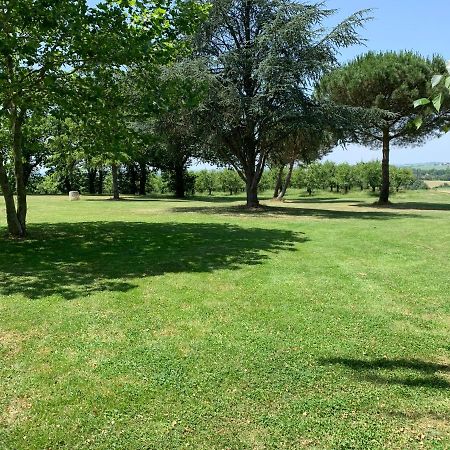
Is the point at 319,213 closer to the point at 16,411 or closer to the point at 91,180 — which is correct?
the point at 16,411

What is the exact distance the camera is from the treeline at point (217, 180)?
162 ft

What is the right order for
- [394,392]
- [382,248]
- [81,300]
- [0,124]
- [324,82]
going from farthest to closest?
[324,82]
[0,124]
[382,248]
[81,300]
[394,392]

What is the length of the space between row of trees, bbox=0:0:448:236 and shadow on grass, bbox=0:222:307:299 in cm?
190

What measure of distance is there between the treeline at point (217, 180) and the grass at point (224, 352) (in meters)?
41.1

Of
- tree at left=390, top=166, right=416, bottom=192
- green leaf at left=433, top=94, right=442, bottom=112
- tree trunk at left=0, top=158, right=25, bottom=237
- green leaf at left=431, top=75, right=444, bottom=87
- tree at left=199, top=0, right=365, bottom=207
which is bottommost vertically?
tree trunk at left=0, top=158, right=25, bottom=237

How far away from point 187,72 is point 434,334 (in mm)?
17031

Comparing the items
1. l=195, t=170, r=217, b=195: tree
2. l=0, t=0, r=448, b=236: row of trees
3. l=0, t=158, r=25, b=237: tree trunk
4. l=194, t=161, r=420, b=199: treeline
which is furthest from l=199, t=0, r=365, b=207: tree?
l=195, t=170, r=217, b=195: tree

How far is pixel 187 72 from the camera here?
19156 mm

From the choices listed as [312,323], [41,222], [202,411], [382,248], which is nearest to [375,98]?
[382,248]

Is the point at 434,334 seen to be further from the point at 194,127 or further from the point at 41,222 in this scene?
the point at 194,127

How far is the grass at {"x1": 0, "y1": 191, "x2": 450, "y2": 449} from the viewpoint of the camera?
122 inches

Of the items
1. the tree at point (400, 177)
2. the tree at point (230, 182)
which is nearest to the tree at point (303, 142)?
the tree at point (400, 177)

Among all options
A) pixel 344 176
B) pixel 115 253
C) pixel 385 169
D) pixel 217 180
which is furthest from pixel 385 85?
pixel 217 180

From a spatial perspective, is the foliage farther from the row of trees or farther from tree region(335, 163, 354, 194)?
tree region(335, 163, 354, 194)
